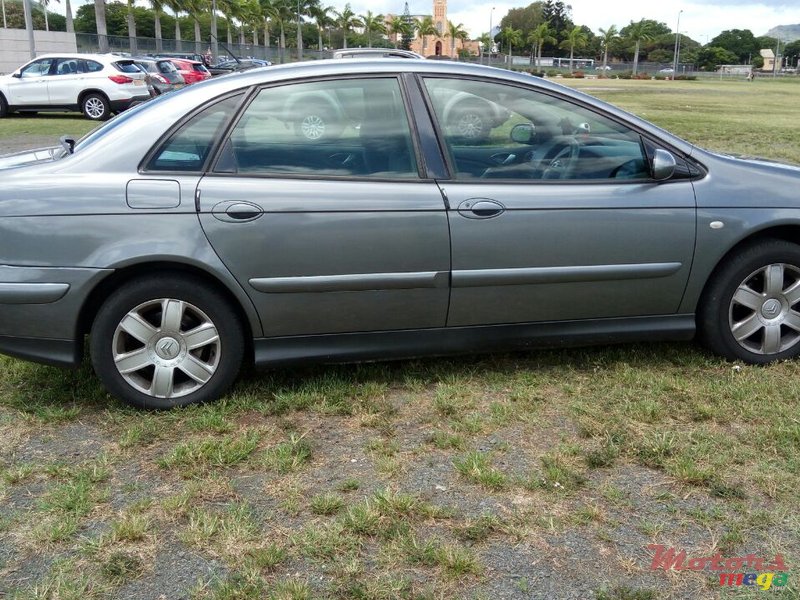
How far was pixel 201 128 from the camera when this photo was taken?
3.55m

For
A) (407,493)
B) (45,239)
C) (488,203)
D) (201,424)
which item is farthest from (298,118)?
(407,493)

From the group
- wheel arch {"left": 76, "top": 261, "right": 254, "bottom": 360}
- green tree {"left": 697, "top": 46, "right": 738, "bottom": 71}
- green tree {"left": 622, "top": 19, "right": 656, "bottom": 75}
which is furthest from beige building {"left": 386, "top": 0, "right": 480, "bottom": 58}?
wheel arch {"left": 76, "top": 261, "right": 254, "bottom": 360}

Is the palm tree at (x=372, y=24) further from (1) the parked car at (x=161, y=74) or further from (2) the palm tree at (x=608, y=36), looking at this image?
(1) the parked car at (x=161, y=74)

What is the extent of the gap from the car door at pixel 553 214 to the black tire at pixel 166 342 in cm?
113

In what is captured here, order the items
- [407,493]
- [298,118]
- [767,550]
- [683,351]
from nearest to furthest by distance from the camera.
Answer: [767,550], [407,493], [298,118], [683,351]

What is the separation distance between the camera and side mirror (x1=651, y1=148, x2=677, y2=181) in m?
3.79

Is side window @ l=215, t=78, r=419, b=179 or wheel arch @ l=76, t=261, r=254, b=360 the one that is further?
side window @ l=215, t=78, r=419, b=179

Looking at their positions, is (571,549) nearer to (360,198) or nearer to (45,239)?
(360,198)

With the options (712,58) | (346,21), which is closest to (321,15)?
(346,21)

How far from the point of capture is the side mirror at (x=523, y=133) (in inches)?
157

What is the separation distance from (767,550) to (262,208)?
242 cm

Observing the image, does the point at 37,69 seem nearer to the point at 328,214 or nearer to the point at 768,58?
the point at 328,214

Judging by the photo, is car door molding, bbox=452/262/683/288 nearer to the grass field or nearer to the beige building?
the grass field
